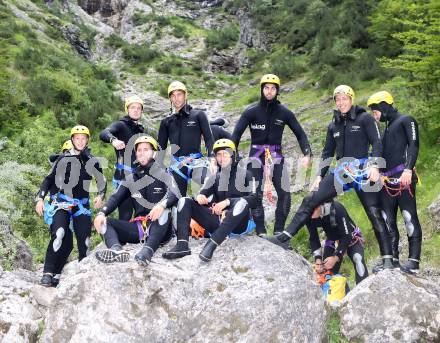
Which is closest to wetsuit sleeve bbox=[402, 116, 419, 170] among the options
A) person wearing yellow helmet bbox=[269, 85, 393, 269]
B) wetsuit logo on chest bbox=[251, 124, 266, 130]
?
person wearing yellow helmet bbox=[269, 85, 393, 269]

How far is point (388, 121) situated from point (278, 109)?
1983 mm

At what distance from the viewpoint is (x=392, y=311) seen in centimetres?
689

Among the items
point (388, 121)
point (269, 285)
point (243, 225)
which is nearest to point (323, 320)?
point (269, 285)

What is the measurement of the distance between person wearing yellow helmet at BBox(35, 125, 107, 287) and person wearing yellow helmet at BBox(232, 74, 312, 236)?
9.27 ft

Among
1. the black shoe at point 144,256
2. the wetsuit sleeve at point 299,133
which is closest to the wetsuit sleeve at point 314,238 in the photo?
the wetsuit sleeve at point 299,133

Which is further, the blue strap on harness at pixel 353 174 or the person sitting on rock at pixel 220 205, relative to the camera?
the blue strap on harness at pixel 353 174

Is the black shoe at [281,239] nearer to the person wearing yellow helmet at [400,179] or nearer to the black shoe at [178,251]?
the black shoe at [178,251]

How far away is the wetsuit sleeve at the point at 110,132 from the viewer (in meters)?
8.41

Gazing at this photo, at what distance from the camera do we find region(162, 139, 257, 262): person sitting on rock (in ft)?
22.2

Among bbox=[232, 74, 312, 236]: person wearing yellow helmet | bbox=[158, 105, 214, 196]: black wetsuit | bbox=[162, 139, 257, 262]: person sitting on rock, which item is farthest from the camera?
bbox=[158, 105, 214, 196]: black wetsuit

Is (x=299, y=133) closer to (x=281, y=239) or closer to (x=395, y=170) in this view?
(x=395, y=170)

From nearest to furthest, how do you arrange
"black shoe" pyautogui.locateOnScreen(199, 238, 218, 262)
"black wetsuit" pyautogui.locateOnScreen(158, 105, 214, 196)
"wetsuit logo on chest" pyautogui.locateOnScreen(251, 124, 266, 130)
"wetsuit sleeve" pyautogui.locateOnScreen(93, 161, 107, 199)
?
"black shoe" pyautogui.locateOnScreen(199, 238, 218, 262) → "wetsuit sleeve" pyautogui.locateOnScreen(93, 161, 107, 199) → "wetsuit logo on chest" pyautogui.locateOnScreen(251, 124, 266, 130) → "black wetsuit" pyautogui.locateOnScreen(158, 105, 214, 196)

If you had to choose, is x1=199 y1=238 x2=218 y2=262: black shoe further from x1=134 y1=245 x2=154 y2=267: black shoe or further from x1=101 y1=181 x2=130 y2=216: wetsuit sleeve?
x1=101 y1=181 x2=130 y2=216: wetsuit sleeve

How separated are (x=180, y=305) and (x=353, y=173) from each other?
360 centimetres
